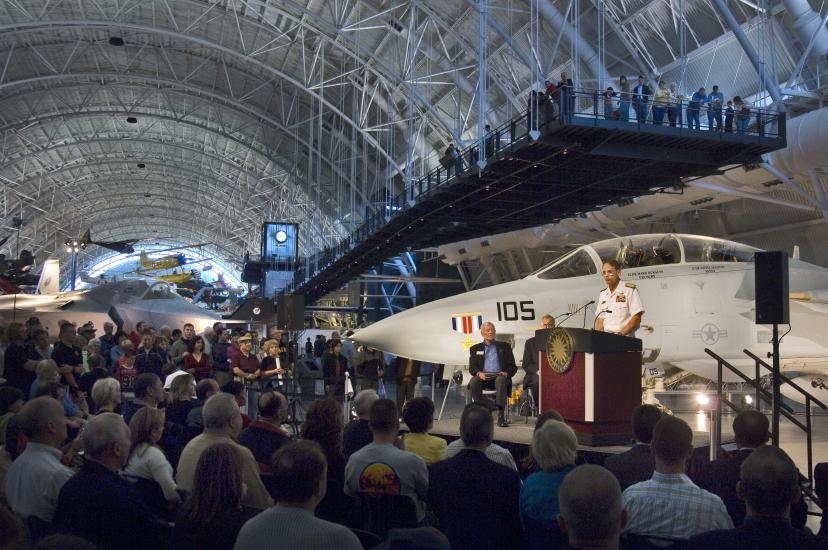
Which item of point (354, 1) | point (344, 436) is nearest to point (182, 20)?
point (354, 1)

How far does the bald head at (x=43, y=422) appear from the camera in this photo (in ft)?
12.9

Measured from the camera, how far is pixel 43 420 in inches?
155

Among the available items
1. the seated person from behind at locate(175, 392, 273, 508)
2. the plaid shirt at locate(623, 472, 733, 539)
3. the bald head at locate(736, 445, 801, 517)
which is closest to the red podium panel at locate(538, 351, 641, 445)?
the plaid shirt at locate(623, 472, 733, 539)

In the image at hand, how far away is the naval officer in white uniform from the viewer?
286 inches

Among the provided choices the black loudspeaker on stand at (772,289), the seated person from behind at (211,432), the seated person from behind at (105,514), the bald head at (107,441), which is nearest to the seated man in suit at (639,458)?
the seated person from behind at (211,432)

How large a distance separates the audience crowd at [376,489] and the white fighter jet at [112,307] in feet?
57.4

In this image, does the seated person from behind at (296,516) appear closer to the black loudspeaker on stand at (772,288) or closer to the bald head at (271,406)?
the bald head at (271,406)

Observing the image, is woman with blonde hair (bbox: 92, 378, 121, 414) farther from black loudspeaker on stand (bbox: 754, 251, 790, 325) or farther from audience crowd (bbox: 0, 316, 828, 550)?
black loudspeaker on stand (bbox: 754, 251, 790, 325)

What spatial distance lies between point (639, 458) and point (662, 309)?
5.67m

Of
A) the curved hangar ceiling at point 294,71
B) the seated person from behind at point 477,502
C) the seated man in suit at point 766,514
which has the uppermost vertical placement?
the curved hangar ceiling at point 294,71

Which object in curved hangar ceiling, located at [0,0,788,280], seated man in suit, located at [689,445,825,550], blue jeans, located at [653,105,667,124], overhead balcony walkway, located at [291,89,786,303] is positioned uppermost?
curved hangar ceiling, located at [0,0,788,280]

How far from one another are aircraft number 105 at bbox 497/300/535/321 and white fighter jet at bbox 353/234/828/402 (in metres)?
0.01

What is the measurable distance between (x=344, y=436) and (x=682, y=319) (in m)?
5.80

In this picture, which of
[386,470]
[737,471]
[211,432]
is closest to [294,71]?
[211,432]
